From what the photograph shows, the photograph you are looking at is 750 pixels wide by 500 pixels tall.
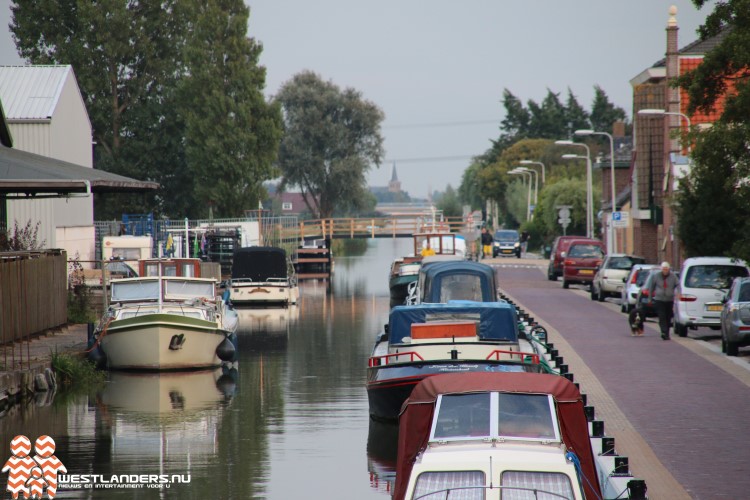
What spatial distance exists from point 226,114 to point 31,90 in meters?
31.6

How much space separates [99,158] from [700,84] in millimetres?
57494

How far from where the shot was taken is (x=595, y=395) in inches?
715

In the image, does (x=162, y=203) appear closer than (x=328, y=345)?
No

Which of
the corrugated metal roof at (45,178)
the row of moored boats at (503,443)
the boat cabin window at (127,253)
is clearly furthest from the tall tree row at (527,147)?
the row of moored boats at (503,443)

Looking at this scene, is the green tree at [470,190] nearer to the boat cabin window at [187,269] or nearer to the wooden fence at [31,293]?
the boat cabin window at [187,269]

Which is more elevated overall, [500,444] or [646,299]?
[500,444]

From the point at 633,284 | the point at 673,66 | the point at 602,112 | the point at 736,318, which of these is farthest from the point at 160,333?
the point at 602,112

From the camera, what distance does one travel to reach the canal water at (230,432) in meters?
13.5

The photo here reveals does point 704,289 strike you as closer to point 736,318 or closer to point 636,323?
point 636,323

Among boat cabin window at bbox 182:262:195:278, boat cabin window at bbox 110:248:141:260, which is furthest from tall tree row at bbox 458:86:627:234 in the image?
boat cabin window at bbox 182:262:195:278

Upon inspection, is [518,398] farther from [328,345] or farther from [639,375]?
[328,345]

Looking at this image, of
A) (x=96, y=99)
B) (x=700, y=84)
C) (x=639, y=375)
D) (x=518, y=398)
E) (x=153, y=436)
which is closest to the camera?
(x=518, y=398)

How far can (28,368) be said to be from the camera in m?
20.4

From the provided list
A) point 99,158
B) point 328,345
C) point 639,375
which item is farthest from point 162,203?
point 639,375
